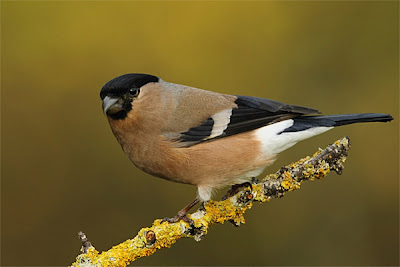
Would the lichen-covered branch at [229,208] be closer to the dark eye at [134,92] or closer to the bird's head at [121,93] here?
the bird's head at [121,93]

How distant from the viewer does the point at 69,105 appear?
6.34 m

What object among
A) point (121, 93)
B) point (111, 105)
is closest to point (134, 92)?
point (121, 93)

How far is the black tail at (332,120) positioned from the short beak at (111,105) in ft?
4.42

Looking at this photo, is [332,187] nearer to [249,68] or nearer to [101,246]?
[249,68]

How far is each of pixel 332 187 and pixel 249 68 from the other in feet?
5.35

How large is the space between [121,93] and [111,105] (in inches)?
5.1

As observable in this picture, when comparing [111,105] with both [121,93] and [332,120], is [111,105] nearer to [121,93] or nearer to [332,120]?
[121,93]

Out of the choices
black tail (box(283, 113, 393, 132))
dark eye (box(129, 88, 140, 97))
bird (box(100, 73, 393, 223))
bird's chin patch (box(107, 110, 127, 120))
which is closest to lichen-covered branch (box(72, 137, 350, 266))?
bird (box(100, 73, 393, 223))

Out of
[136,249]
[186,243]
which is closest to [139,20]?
[186,243]

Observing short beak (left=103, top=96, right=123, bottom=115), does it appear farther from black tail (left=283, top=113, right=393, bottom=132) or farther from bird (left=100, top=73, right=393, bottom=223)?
black tail (left=283, top=113, right=393, bottom=132)

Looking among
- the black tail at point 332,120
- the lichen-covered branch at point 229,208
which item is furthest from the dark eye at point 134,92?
the black tail at point 332,120

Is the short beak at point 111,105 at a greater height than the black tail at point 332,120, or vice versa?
the short beak at point 111,105

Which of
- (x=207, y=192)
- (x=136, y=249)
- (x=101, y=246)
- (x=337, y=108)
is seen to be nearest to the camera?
(x=136, y=249)

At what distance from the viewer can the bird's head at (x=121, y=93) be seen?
4.18m
